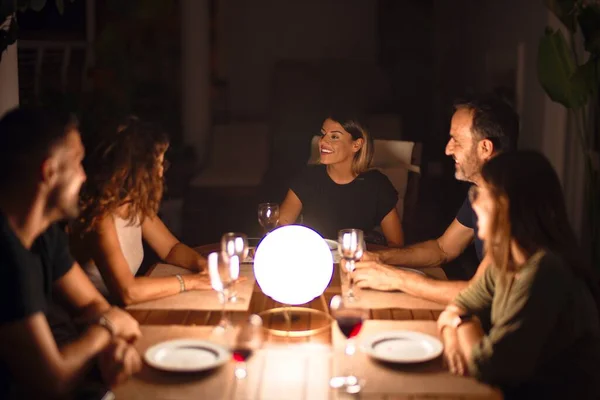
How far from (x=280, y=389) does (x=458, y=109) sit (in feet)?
5.02

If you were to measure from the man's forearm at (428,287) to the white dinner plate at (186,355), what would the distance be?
71 cm

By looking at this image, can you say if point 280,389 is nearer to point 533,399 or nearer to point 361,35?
point 533,399

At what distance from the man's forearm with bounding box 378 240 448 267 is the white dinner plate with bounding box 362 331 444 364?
0.88m

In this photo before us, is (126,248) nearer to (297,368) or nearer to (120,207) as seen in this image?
(120,207)

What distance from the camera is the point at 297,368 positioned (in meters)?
1.77

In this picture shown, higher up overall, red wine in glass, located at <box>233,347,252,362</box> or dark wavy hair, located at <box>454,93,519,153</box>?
dark wavy hair, located at <box>454,93,519,153</box>

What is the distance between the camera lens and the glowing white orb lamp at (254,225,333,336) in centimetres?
203

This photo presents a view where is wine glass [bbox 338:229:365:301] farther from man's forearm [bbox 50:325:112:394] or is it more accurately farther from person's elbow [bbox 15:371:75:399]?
person's elbow [bbox 15:371:75:399]

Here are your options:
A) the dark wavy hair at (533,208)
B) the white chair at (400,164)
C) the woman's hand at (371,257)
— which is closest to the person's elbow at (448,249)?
the woman's hand at (371,257)

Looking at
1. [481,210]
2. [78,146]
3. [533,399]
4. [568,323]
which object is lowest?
[533,399]

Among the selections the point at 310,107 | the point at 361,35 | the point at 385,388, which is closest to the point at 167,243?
the point at 385,388

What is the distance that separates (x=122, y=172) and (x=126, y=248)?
38 centimetres

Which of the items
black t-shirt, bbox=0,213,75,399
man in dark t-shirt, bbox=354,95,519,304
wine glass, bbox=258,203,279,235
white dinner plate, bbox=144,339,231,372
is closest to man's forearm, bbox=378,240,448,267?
man in dark t-shirt, bbox=354,95,519,304

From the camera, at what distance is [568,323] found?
1763mm
